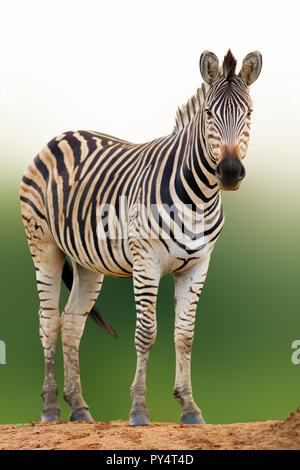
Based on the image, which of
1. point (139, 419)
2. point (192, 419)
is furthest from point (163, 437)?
point (192, 419)

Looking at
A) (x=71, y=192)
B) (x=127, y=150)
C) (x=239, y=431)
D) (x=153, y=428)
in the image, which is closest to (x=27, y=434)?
(x=153, y=428)

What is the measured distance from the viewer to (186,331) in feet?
17.1

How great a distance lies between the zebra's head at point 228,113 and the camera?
4.50 metres

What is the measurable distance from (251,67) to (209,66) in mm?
273

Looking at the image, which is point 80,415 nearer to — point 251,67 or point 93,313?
point 93,313

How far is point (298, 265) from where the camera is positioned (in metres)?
6.49

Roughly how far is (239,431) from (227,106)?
1.96 metres

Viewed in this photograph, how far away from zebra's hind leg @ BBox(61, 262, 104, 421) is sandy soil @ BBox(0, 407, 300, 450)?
70cm

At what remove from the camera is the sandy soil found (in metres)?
4.02

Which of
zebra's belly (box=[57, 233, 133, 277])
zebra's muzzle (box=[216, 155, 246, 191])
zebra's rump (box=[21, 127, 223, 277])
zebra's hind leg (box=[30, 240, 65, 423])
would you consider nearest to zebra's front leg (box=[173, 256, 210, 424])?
zebra's rump (box=[21, 127, 223, 277])

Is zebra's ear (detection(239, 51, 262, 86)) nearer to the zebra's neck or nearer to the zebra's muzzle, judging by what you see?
the zebra's neck

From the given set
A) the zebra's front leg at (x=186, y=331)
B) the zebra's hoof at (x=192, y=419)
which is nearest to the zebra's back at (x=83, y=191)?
the zebra's front leg at (x=186, y=331)

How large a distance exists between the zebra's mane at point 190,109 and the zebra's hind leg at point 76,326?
4.66 ft

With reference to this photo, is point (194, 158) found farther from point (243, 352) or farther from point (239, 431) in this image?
point (243, 352)
